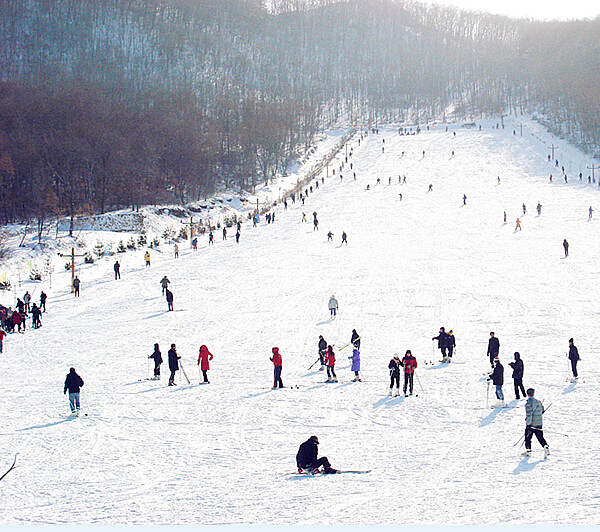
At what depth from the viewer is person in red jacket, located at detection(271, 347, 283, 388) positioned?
13797mm

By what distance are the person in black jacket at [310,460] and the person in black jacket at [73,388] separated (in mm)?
5715

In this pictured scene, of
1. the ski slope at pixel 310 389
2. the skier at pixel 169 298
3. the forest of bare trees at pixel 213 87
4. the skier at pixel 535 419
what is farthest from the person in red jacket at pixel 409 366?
the forest of bare trees at pixel 213 87

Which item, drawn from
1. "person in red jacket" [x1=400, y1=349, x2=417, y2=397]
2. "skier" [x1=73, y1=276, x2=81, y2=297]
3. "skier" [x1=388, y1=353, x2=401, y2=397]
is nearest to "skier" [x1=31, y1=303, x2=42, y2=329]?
Answer: "skier" [x1=73, y1=276, x2=81, y2=297]

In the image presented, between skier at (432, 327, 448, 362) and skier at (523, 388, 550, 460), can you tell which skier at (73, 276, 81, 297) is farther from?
skier at (523, 388, 550, 460)

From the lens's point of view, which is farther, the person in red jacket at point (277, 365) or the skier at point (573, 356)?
the person in red jacket at point (277, 365)

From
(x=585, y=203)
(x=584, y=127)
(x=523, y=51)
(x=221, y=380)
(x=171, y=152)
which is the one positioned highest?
(x=523, y=51)

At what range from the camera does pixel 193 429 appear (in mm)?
11602

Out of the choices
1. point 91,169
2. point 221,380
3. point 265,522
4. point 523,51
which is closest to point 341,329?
point 221,380

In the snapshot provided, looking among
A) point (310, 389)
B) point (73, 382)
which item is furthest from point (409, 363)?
point (73, 382)

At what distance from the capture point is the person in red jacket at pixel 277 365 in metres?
13.8

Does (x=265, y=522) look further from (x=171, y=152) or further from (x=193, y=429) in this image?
(x=171, y=152)

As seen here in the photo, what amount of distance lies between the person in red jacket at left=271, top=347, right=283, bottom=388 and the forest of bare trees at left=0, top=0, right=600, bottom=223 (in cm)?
3557

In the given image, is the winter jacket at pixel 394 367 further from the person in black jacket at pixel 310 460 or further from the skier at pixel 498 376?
the person in black jacket at pixel 310 460

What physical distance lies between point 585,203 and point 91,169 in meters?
42.1
